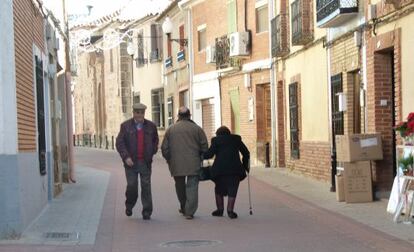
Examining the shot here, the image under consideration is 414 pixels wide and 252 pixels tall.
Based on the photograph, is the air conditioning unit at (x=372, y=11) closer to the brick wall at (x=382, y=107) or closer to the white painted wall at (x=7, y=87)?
the brick wall at (x=382, y=107)

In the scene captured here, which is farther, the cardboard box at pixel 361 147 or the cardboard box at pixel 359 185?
the cardboard box at pixel 359 185

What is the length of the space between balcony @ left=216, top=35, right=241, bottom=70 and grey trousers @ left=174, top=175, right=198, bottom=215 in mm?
13172

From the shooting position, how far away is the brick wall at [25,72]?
10266mm

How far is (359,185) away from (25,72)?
6.08 m

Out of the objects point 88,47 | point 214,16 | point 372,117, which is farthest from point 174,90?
point 372,117

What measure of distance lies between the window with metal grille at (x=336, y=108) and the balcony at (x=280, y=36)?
4304mm

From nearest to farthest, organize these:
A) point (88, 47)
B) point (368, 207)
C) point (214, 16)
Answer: point (368, 207) < point (214, 16) < point (88, 47)

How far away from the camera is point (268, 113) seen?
2342 cm

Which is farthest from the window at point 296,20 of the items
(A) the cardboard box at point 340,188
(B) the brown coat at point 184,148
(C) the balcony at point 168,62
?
(C) the balcony at point 168,62

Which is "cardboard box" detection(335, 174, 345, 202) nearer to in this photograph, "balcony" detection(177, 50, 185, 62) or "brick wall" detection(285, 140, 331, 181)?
"brick wall" detection(285, 140, 331, 181)

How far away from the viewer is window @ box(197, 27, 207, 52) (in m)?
28.6

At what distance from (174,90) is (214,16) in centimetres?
664

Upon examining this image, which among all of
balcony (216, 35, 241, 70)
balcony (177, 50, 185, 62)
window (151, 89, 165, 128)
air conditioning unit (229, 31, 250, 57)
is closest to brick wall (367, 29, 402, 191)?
air conditioning unit (229, 31, 250, 57)

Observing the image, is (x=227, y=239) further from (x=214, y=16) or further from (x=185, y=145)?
(x=214, y=16)
